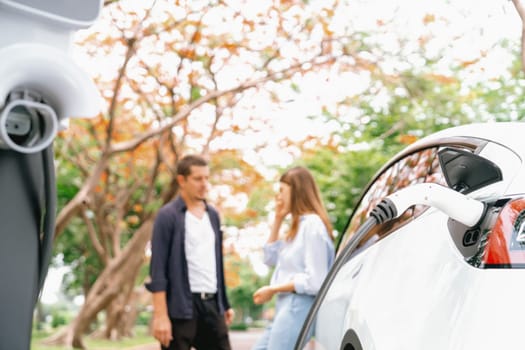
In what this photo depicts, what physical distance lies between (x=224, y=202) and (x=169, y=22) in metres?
7.08

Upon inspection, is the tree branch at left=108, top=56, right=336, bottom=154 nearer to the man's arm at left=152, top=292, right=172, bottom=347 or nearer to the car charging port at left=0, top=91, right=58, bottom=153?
the man's arm at left=152, top=292, right=172, bottom=347

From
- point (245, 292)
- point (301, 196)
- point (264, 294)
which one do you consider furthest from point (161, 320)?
point (245, 292)

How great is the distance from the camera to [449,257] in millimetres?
2041

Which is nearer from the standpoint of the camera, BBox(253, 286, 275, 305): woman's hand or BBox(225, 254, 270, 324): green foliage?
BBox(253, 286, 275, 305): woman's hand

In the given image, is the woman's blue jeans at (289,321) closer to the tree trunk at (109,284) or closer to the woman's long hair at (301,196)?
the woman's long hair at (301,196)

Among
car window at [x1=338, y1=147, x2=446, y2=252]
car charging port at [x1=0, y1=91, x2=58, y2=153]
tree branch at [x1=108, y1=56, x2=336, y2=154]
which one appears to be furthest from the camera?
tree branch at [x1=108, y1=56, x2=336, y2=154]

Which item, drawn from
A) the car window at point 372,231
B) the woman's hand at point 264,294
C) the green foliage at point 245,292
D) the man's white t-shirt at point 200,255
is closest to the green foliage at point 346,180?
the man's white t-shirt at point 200,255

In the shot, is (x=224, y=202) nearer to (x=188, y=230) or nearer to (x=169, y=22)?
(x=169, y=22)

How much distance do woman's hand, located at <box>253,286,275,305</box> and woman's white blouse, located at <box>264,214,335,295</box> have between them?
14cm

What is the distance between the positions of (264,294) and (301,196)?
688 millimetres

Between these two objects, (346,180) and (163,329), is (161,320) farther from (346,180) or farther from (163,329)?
(346,180)

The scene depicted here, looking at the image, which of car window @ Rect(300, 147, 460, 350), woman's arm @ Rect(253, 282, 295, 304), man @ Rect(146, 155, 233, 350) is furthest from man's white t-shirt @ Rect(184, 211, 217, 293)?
car window @ Rect(300, 147, 460, 350)

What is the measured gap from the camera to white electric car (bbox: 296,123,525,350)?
6.02 feet

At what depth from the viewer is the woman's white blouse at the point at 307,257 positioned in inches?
171
